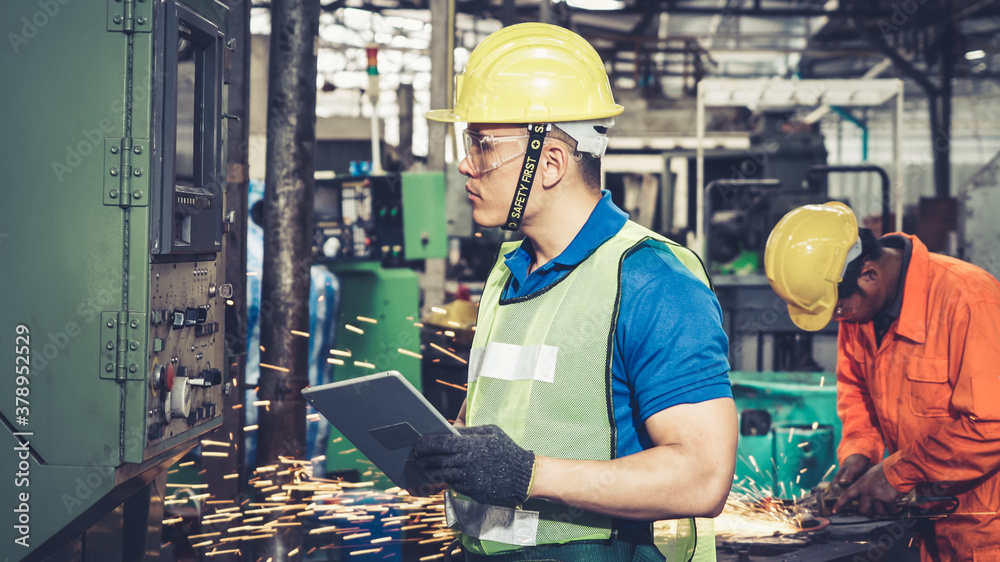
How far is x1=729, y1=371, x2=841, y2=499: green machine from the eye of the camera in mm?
4191

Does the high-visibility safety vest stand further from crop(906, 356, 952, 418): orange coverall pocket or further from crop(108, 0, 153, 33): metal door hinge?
crop(906, 356, 952, 418): orange coverall pocket

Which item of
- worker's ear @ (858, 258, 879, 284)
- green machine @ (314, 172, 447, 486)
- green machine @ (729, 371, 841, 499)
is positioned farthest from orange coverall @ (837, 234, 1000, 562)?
green machine @ (314, 172, 447, 486)

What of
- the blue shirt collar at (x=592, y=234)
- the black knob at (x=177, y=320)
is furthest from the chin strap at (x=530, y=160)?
the black knob at (x=177, y=320)

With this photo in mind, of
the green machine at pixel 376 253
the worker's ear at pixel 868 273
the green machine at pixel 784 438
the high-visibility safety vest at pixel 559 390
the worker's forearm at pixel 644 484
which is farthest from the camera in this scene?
the green machine at pixel 376 253

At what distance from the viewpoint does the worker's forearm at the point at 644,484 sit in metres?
1.46

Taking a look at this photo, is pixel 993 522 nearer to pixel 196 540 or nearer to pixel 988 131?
pixel 196 540

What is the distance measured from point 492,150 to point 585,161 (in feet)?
0.68

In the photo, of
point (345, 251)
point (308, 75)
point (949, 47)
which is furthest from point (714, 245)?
point (949, 47)

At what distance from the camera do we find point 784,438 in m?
4.17

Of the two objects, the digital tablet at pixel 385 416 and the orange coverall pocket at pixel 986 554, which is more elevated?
the digital tablet at pixel 385 416

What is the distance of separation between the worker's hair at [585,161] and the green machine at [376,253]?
11.5 feet

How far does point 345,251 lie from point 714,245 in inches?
120

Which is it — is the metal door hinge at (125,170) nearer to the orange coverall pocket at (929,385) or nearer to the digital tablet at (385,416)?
the digital tablet at (385,416)

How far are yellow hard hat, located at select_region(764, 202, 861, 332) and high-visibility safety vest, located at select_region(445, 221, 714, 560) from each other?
1.63m
